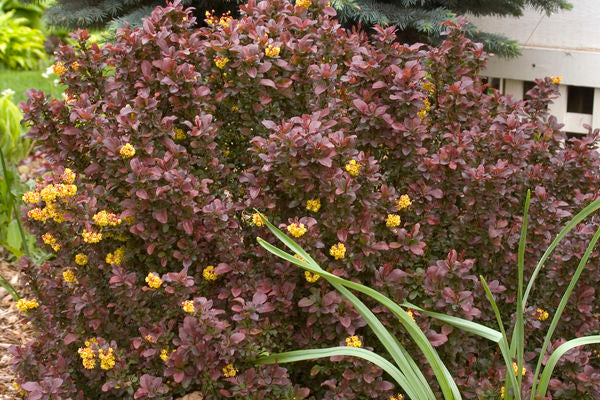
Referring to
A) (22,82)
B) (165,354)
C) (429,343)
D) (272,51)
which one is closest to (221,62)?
(272,51)

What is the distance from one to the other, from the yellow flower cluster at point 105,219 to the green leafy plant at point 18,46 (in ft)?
21.3

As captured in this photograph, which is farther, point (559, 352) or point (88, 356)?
point (88, 356)

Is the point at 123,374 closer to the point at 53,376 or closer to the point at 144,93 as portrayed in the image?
the point at 53,376

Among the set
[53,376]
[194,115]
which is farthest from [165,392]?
[194,115]

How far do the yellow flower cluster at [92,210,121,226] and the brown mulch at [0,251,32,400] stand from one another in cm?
88

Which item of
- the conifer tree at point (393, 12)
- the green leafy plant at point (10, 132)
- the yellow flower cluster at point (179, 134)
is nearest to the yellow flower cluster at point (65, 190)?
the yellow flower cluster at point (179, 134)

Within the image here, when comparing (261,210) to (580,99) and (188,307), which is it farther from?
(580,99)

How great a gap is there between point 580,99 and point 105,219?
128 inches

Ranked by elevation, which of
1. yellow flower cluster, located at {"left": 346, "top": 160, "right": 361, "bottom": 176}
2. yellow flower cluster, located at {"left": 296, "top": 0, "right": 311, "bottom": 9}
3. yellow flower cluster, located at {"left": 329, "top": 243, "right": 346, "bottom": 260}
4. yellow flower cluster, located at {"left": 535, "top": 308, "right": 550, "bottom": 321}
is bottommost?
yellow flower cluster, located at {"left": 535, "top": 308, "right": 550, "bottom": 321}

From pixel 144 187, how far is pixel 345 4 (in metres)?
2.19

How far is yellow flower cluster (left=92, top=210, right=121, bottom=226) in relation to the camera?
71.9 inches

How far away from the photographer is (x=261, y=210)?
193 centimetres

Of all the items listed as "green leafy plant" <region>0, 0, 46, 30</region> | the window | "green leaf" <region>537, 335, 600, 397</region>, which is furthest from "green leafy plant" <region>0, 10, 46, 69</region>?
"green leaf" <region>537, 335, 600, 397</region>

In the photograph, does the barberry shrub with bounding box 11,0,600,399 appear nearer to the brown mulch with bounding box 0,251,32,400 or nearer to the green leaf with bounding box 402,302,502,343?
the green leaf with bounding box 402,302,502,343
